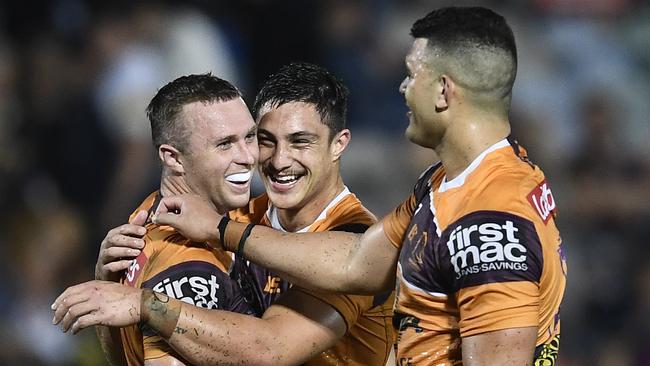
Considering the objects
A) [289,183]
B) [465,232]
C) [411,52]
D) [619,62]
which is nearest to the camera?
[465,232]

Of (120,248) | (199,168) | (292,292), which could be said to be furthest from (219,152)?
(292,292)

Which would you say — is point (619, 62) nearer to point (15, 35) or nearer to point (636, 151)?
point (636, 151)

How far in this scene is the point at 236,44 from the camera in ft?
36.3

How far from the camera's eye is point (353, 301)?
5320mm

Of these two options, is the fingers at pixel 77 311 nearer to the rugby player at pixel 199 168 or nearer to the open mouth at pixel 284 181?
the rugby player at pixel 199 168

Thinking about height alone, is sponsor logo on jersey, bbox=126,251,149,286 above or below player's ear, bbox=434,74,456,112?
below

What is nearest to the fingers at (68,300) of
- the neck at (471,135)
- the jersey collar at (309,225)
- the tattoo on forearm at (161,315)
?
the tattoo on forearm at (161,315)

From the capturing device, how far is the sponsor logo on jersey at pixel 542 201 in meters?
4.42

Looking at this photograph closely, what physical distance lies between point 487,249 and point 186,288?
56.4 inches

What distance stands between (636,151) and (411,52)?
6191mm

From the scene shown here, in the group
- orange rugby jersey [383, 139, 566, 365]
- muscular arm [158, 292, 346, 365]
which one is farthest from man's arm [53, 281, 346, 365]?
orange rugby jersey [383, 139, 566, 365]

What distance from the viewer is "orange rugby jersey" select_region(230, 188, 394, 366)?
5482 millimetres

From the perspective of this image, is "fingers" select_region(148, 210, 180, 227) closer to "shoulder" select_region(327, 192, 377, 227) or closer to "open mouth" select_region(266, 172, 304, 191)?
"open mouth" select_region(266, 172, 304, 191)

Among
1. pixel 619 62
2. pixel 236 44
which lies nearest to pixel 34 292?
pixel 236 44
